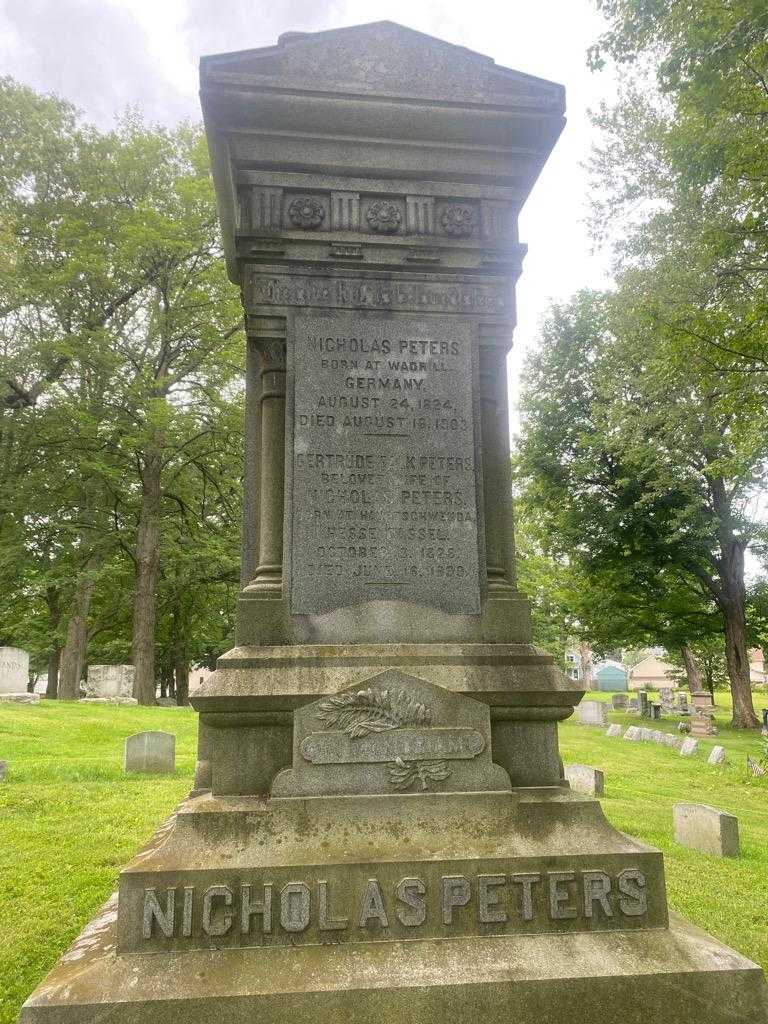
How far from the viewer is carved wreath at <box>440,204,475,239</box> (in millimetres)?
4469

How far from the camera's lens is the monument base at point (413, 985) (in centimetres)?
271

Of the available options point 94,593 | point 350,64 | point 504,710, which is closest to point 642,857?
point 504,710

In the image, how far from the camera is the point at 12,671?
23969mm

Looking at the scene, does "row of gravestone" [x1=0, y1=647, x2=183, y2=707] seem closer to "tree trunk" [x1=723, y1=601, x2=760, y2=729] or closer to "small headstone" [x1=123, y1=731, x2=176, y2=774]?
"small headstone" [x1=123, y1=731, x2=176, y2=774]

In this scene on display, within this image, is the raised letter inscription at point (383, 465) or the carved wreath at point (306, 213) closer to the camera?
the raised letter inscription at point (383, 465)

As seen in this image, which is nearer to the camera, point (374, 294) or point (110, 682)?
point (374, 294)

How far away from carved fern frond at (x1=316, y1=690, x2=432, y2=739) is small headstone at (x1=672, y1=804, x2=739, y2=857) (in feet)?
19.0

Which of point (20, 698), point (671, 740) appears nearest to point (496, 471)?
point (671, 740)

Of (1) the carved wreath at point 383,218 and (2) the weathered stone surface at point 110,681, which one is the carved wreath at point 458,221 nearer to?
(1) the carved wreath at point 383,218

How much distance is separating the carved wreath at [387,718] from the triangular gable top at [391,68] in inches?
138

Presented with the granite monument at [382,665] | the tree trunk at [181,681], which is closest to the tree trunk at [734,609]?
the granite monument at [382,665]

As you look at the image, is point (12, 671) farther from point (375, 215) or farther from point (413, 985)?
point (413, 985)

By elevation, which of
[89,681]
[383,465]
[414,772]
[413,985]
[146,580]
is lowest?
[413,985]

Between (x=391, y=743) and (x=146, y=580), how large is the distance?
21.6 m
